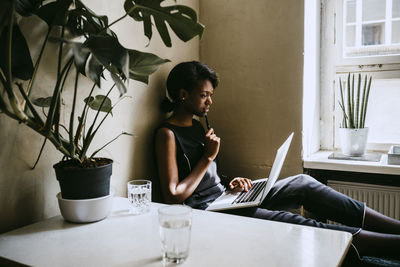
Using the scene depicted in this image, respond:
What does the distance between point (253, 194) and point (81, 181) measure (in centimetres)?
92

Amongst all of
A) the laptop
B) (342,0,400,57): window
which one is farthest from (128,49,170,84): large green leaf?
(342,0,400,57): window

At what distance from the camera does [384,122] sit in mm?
2250

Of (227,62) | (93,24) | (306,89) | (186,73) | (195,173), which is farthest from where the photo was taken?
(227,62)

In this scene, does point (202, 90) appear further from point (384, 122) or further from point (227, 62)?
point (384, 122)

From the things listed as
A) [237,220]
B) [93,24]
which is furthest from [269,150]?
[93,24]

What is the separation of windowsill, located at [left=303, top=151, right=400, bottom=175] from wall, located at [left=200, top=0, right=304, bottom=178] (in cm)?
9

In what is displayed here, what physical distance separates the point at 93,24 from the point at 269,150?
1352 mm

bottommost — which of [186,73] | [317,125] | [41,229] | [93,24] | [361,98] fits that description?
[41,229]

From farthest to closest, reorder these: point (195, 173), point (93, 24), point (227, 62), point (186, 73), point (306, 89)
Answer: point (227, 62)
point (306, 89)
point (186, 73)
point (195, 173)
point (93, 24)

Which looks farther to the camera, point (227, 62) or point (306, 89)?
point (227, 62)

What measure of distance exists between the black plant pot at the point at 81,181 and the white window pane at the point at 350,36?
1.98 m

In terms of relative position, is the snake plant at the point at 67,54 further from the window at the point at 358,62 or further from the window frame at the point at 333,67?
the window frame at the point at 333,67

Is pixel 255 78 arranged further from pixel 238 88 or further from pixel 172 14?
pixel 172 14

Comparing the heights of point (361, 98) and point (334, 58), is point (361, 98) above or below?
below
